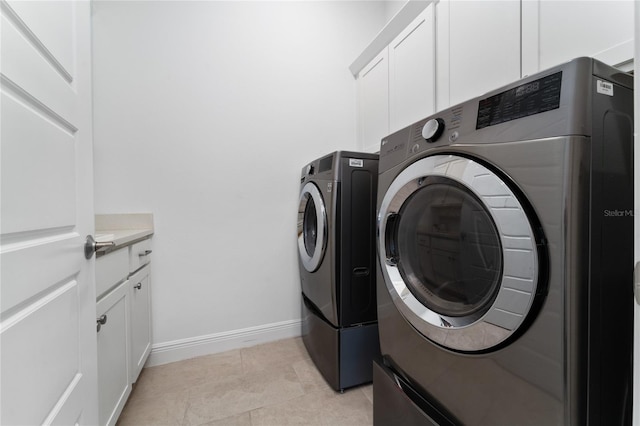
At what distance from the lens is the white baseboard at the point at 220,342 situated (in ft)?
5.49

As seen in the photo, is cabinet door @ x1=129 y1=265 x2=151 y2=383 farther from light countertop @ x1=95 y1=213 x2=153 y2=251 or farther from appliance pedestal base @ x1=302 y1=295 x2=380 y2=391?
appliance pedestal base @ x1=302 y1=295 x2=380 y2=391

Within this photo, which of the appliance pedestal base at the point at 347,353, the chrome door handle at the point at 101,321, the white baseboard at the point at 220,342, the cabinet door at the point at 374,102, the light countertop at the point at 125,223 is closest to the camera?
the chrome door handle at the point at 101,321

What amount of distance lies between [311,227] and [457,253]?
3.58ft

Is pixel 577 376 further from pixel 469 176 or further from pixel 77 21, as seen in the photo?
pixel 77 21

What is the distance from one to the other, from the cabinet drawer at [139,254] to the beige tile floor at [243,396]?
682 millimetres

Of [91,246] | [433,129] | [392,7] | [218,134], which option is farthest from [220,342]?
[392,7]

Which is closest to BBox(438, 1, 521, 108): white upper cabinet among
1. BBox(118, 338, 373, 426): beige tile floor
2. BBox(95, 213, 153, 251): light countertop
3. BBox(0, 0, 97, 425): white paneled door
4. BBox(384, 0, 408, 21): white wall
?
BBox(384, 0, 408, 21): white wall

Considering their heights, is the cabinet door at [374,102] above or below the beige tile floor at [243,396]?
above

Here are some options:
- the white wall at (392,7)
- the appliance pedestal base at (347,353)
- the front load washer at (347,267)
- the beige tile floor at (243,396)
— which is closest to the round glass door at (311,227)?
the front load washer at (347,267)

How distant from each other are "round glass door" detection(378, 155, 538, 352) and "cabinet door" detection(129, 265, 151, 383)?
4.11 feet

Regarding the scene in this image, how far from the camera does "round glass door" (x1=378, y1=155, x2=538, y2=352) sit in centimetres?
56

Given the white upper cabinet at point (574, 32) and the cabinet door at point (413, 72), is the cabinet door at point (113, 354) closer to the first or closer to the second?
the cabinet door at point (413, 72)

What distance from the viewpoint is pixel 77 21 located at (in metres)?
0.77

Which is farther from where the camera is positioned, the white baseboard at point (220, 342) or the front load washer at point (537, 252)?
the white baseboard at point (220, 342)
